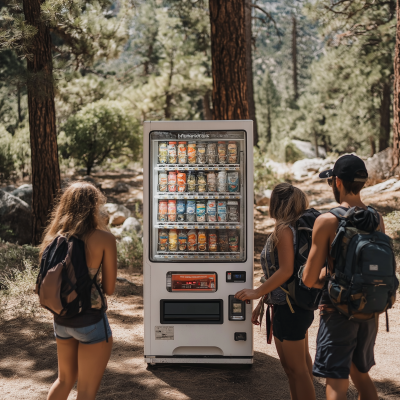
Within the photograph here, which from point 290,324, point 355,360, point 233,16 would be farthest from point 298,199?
point 233,16

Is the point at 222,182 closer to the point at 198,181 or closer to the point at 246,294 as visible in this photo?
the point at 198,181

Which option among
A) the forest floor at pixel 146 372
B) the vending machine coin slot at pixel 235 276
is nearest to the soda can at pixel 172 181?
the vending machine coin slot at pixel 235 276

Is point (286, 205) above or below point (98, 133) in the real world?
below

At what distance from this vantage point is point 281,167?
19484 mm

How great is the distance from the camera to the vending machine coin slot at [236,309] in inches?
162

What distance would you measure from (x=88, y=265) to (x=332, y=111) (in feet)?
75.9

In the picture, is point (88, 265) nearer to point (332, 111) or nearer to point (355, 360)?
point (355, 360)

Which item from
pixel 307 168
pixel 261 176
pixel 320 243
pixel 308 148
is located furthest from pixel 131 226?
pixel 308 148

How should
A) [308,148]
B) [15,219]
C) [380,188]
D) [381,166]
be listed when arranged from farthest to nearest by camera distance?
[308,148] → [381,166] → [380,188] → [15,219]

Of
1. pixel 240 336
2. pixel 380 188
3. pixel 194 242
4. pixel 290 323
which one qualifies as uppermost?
pixel 380 188

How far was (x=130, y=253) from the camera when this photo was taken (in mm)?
8281

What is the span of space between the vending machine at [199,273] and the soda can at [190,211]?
198mm

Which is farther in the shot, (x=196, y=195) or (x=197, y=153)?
(x=197, y=153)

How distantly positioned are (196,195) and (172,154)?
1.60 ft
